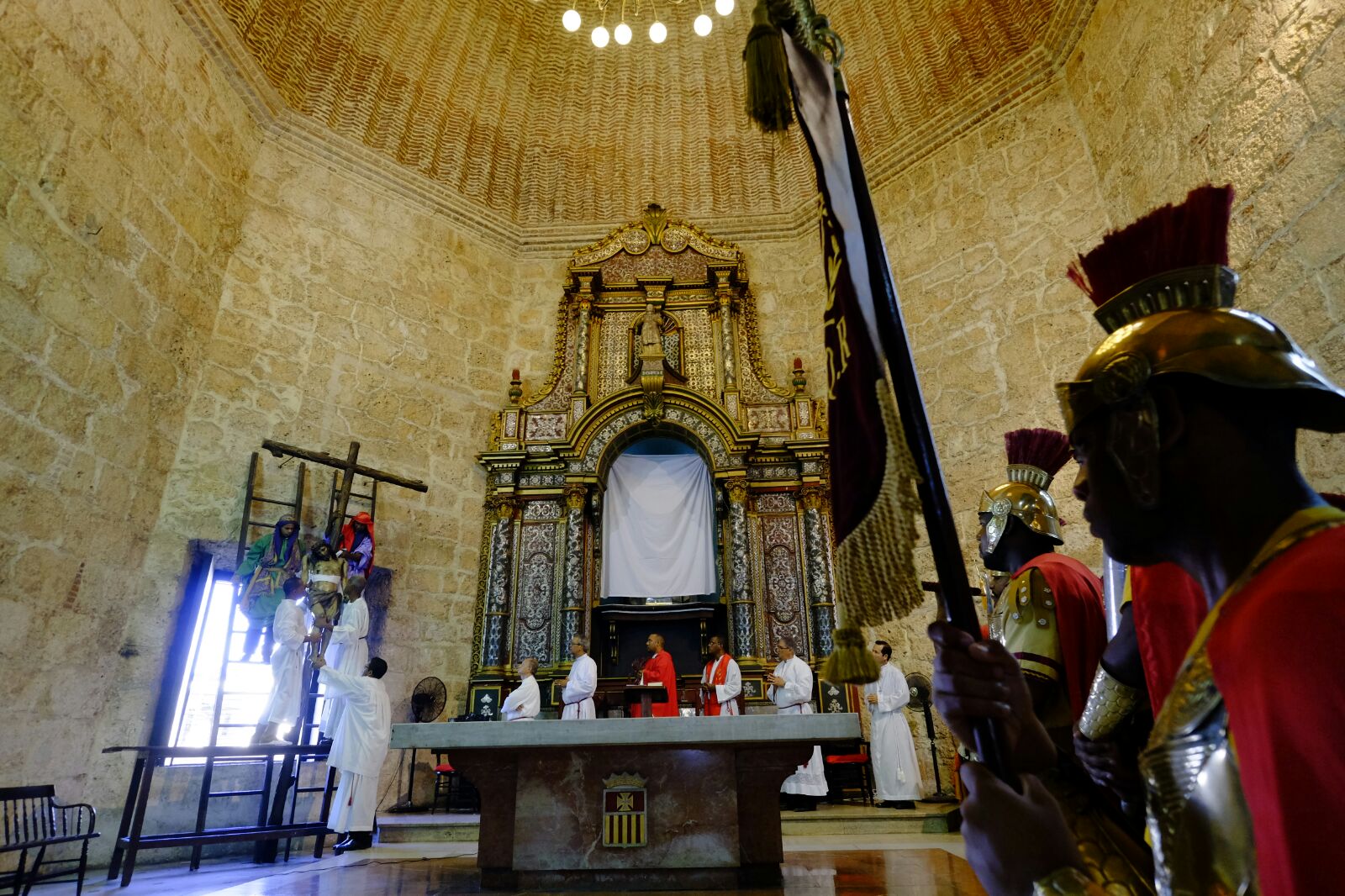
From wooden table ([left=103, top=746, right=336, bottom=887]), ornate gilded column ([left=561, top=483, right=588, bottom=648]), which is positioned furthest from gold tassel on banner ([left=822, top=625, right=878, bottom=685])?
ornate gilded column ([left=561, top=483, right=588, bottom=648])

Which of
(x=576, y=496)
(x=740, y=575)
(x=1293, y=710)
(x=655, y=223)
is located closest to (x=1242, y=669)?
(x=1293, y=710)

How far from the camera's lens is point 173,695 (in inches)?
269

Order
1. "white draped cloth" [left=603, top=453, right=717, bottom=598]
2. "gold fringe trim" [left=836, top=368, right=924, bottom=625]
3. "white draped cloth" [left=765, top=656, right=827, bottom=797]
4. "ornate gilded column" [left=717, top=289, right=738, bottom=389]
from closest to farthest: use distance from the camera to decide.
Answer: "gold fringe trim" [left=836, top=368, right=924, bottom=625]
"white draped cloth" [left=765, top=656, right=827, bottom=797]
"white draped cloth" [left=603, top=453, right=717, bottom=598]
"ornate gilded column" [left=717, top=289, right=738, bottom=389]

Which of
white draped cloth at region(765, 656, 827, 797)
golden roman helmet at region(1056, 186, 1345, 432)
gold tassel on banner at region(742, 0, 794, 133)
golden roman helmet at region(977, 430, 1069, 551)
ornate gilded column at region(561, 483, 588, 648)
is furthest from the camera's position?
ornate gilded column at region(561, 483, 588, 648)

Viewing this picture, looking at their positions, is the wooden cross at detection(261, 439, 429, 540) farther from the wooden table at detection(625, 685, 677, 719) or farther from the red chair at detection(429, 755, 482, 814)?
the wooden table at detection(625, 685, 677, 719)

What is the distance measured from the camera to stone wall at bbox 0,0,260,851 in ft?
18.8

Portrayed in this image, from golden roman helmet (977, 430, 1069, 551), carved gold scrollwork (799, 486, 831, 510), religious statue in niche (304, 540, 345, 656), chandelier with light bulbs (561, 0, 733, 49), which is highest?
chandelier with light bulbs (561, 0, 733, 49)

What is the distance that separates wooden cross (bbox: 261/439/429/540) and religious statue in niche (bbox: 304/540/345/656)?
24 centimetres

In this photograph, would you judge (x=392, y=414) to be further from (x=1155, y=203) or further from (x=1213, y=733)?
(x=1213, y=733)

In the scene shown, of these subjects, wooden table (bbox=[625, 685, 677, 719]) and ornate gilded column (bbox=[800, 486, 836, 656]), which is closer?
wooden table (bbox=[625, 685, 677, 719])

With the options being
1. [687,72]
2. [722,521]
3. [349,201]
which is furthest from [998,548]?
[687,72]

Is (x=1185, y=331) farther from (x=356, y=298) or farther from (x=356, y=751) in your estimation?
(x=356, y=298)

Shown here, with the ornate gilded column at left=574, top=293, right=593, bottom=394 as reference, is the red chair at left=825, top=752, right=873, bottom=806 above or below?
below

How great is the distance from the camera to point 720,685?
311 inches
